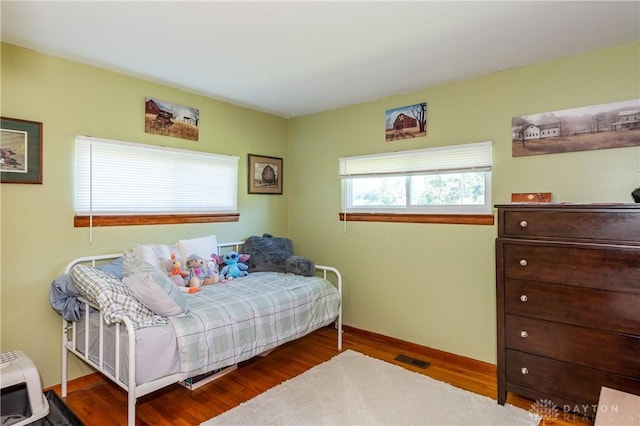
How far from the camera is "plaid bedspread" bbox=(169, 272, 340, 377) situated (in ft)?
6.68

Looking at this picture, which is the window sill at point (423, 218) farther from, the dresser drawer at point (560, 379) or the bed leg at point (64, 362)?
the bed leg at point (64, 362)

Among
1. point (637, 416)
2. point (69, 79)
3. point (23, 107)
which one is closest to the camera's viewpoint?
point (637, 416)

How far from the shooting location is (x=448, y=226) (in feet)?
9.52

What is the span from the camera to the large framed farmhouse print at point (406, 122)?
304 centimetres

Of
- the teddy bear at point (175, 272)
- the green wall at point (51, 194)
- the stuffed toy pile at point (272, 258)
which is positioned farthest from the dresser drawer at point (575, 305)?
the green wall at point (51, 194)

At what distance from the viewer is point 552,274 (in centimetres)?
200

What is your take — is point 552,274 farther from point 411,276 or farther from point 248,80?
point 248,80

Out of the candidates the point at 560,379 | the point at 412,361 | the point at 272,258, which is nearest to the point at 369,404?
the point at 412,361

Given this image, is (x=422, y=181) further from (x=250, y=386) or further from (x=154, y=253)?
(x=154, y=253)

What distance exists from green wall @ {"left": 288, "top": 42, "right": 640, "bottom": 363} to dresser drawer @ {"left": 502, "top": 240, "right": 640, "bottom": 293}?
57 centimetres

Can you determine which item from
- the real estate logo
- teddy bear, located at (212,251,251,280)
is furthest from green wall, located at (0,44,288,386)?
the real estate logo

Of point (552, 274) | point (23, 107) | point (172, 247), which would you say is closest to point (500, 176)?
point (552, 274)

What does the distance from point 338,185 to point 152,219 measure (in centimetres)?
175

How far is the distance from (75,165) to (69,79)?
0.59 meters
